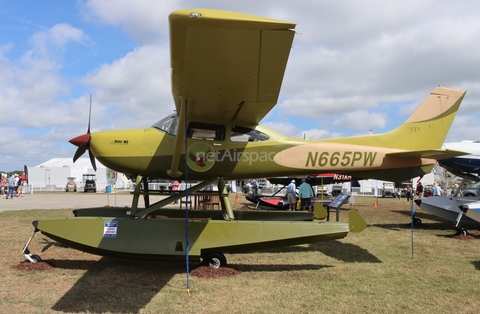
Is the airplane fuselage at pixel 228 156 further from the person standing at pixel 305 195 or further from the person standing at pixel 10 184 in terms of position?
the person standing at pixel 10 184

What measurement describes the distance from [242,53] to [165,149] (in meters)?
3.20

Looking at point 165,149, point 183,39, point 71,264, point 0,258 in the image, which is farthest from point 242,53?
point 0,258

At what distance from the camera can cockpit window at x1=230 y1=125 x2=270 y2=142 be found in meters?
6.80

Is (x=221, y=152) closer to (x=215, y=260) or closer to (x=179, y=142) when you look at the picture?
(x=179, y=142)

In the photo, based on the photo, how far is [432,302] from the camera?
14.9 ft

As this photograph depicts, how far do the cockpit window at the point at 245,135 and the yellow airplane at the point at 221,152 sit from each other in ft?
0.06

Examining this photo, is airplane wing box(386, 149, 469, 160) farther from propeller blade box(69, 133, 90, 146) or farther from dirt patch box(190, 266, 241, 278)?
propeller blade box(69, 133, 90, 146)

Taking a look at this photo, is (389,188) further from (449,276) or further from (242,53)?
(242,53)

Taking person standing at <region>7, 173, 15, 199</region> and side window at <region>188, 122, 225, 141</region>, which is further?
person standing at <region>7, 173, 15, 199</region>

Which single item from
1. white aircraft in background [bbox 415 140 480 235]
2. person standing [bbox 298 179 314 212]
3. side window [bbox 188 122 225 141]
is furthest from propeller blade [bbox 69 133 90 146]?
person standing [bbox 298 179 314 212]

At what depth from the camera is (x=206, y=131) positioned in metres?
6.66

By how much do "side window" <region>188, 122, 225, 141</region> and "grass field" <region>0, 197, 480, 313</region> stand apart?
91.6 inches

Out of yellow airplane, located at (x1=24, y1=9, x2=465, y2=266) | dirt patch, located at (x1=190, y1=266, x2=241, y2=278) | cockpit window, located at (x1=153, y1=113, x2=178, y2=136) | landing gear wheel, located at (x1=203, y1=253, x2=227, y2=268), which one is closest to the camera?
yellow airplane, located at (x1=24, y1=9, x2=465, y2=266)

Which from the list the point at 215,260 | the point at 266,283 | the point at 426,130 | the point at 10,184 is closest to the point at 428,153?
the point at 426,130
